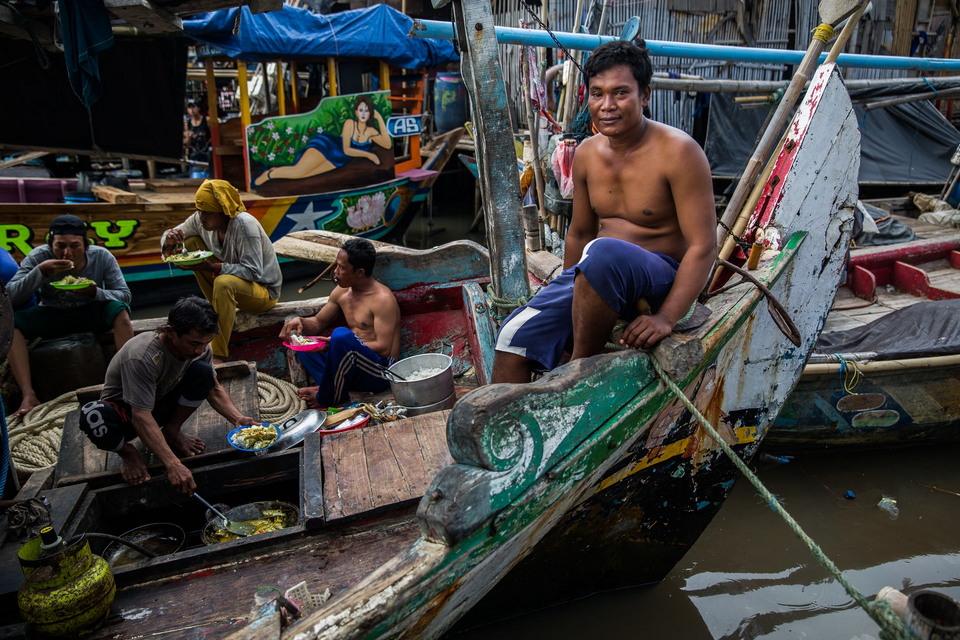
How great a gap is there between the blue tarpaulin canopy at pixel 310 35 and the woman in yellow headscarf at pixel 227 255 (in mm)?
3340

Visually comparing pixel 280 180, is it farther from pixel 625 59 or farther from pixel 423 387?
pixel 625 59

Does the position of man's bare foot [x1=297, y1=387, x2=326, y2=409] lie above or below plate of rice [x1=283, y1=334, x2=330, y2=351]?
below

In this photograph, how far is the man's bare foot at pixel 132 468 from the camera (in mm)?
2965

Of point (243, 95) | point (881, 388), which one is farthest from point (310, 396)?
point (243, 95)

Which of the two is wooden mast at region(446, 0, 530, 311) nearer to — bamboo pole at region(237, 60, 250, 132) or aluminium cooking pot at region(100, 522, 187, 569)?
aluminium cooking pot at region(100, 522, 187, 569)

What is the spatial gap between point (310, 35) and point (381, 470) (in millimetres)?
7209

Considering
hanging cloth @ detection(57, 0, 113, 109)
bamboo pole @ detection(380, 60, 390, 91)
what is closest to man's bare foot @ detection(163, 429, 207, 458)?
hanging cloth @ detection(57, 0, 113, 109)

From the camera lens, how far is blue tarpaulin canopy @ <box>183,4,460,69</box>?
24.6ft

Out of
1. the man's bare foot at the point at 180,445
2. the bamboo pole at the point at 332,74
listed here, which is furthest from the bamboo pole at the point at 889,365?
the bamboo pole at the point at 332,74

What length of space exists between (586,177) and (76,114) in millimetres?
6973

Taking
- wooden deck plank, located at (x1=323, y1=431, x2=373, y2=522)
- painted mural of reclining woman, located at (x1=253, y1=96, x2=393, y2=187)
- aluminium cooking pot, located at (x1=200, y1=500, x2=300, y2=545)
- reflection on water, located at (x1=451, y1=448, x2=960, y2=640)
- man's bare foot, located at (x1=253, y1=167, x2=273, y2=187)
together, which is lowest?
reflection on water, located at (x1=451, y1=448, x2=960, y2=640)

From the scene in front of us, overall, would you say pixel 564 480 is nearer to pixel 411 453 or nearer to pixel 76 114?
pixel 411 453

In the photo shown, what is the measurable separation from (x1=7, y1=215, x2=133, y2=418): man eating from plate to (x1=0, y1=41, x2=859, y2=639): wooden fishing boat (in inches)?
44.2

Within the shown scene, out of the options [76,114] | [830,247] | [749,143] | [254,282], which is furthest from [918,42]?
[76,114]
